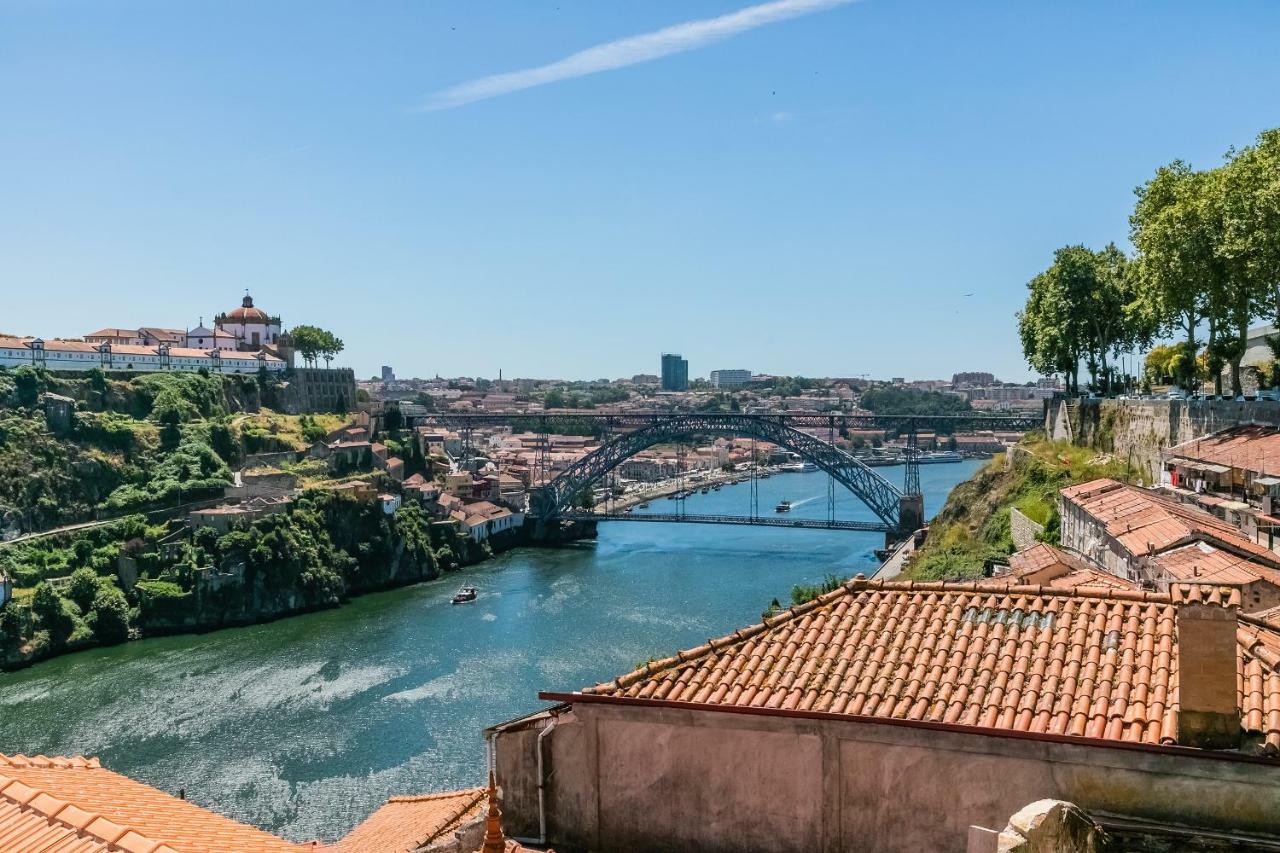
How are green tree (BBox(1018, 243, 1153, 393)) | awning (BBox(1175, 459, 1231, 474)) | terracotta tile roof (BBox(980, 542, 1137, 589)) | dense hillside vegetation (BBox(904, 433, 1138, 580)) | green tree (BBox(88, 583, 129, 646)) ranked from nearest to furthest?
1. terracotta tile roof (BBox(980, 542, 1137, 589))
2. awning (BBox(1175, 459, 1231, 474))
3. dense hillside vegetation (BBox(904, 433, 1138, 580))
4. green tree (BBox(1018, 243, 1153, 393))
5. green tree (BBox(88, 583, 129, 646))

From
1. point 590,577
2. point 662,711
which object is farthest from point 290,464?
point 662,711

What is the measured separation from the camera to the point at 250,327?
60.3m

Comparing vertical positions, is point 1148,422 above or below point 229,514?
above

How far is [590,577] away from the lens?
3584cm

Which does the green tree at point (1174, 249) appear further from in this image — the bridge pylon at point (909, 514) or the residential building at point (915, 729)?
the bridge pylon at point (909, 514)

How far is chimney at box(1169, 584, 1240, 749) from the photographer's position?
12.7ft

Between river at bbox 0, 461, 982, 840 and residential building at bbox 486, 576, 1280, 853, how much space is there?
12.2m

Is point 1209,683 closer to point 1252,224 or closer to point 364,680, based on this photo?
point 1252,224

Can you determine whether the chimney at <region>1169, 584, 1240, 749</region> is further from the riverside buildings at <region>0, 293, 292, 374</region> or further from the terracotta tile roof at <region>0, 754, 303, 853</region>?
the riverside buildings at <region>0, 293, 292, 374</region>

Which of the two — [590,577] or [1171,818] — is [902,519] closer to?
[590,577]

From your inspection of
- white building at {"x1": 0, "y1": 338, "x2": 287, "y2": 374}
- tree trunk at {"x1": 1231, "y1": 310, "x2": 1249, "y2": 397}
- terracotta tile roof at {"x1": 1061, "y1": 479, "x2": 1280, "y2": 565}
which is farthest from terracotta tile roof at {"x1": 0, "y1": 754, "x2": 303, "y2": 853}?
white building at {"x1": 0, "y1": 338, "x2": 287, "y2": 374}

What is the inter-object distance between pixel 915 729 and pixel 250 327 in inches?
2423

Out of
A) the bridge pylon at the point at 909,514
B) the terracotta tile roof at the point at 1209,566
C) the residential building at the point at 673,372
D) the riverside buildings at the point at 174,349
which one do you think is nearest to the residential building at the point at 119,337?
the riverside buildings at the point at 174,349

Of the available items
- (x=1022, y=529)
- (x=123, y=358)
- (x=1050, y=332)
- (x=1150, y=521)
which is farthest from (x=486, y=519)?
(x=1150, y=521)
